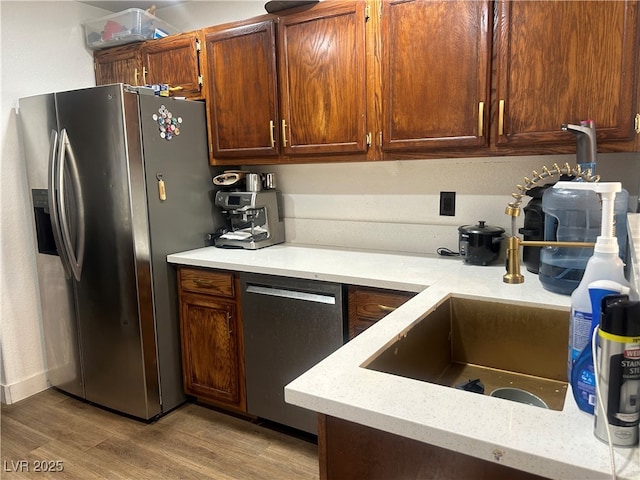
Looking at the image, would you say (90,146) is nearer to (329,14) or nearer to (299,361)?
(329,14)

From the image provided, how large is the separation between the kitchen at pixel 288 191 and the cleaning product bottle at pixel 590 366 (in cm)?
150

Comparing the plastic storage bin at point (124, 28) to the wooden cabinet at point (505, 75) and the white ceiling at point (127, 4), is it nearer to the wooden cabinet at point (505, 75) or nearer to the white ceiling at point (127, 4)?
the white ceiling at point (127, 4)

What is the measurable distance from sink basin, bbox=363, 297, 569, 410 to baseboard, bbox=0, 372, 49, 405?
102 inches

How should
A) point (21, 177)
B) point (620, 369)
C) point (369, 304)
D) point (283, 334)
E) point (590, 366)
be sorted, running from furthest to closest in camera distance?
point (21, 177) < point (283, 334) < point (369, 304) < point (590, 366) < point (620, 369)

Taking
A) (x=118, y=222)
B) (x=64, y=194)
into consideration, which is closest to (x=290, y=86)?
(x=118, y=222)

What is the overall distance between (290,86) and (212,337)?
53.5 inches

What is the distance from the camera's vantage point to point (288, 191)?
281 centimetres

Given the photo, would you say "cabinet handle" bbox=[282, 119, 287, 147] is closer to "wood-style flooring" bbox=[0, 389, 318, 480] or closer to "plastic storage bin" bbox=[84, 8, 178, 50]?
"plastic storage bin" bbox=[84, 8, 178, 50]

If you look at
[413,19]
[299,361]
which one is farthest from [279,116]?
[299,361]

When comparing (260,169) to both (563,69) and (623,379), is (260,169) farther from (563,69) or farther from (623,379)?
(623,379)

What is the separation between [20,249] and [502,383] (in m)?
2.72

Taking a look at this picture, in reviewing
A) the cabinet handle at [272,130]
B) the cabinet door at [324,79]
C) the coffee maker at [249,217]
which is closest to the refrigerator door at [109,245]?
the coffee maker at [249,217]

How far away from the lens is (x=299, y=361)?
214 cm

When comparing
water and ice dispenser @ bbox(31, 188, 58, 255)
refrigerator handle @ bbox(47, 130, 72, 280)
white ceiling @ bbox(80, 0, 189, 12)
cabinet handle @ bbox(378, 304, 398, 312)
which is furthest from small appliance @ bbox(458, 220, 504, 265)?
white ceiling @ bbox(80, 0, 189, 12)
